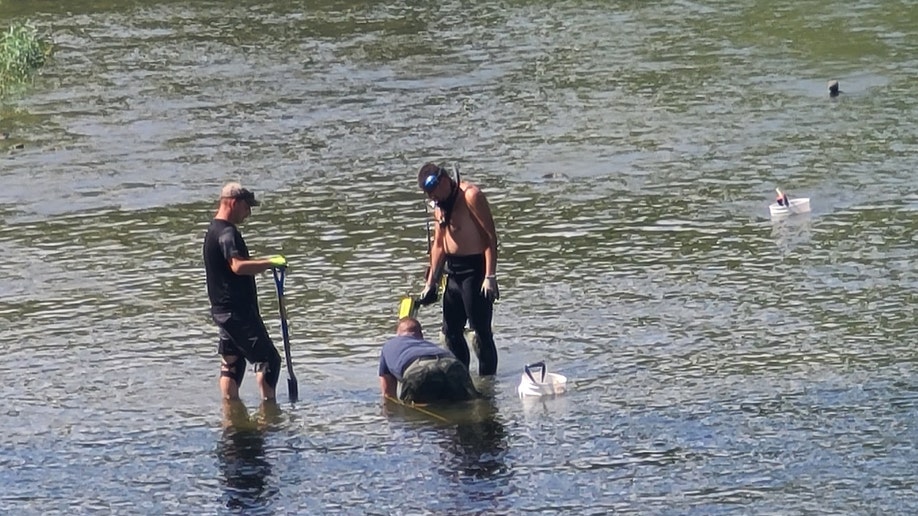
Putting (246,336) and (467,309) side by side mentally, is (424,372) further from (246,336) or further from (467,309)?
(246,336)

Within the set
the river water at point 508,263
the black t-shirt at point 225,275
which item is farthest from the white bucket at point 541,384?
the black t-shirt at point 225,275

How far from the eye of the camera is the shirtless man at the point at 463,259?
450 inches

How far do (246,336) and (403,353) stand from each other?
1027 mm

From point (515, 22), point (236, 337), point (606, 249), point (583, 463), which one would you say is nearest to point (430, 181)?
point (236, 337)

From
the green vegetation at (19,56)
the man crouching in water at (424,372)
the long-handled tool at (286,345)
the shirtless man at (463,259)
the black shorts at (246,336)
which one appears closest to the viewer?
the man crouching in water at (424,372)

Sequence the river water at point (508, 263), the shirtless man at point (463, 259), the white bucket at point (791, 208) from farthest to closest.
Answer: the white bucket at point (791, 208) → the shirtless man at point (463, 259) → the river water at point (508, 263)

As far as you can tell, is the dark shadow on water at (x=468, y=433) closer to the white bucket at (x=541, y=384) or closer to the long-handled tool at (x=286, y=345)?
the white bucket at (x=541, y=384)

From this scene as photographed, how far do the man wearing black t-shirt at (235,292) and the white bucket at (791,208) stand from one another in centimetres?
→ 570

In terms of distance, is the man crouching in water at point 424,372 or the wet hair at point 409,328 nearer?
the man crouching in water at point 424,372

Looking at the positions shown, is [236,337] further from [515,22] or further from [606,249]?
[515,22]

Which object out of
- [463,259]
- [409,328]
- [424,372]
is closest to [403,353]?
[424,372]

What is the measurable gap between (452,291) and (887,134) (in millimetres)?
8501

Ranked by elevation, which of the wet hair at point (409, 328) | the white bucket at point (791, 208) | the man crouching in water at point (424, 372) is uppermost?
the wet hair at point (409, 328)

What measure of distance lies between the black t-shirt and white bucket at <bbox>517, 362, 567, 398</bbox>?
1795 mm
